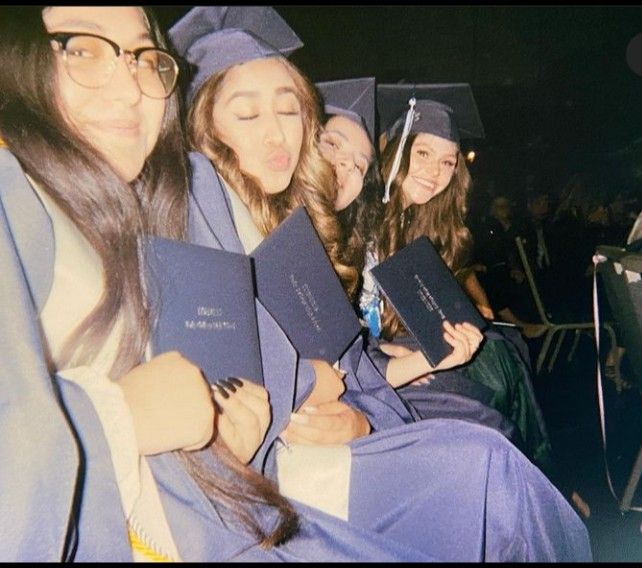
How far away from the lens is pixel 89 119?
0.97m

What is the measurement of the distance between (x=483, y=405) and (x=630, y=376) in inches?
88.9

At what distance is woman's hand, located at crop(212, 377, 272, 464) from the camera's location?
38.0 inches

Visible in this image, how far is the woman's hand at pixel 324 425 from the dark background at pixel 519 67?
909mm

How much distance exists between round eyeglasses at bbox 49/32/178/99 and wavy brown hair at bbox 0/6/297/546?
0.03 meters

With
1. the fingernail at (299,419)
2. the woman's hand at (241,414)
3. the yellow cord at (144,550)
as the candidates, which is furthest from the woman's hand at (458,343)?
the yellow cord at (144,550)

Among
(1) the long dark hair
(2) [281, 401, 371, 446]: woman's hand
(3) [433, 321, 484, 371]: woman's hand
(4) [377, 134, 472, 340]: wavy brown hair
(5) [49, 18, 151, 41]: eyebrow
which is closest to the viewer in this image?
(5) [49, 18, 151, 41]: eyebrow

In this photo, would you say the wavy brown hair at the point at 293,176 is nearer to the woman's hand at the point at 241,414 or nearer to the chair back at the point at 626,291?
the woman's hand at the point at 241,414

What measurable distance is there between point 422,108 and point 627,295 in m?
0.88

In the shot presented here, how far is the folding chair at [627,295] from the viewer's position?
68.9 inches

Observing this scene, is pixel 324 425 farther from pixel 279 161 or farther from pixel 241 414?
pixel 279 161

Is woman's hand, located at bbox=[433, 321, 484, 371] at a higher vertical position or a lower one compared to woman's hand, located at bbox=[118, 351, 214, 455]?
lower

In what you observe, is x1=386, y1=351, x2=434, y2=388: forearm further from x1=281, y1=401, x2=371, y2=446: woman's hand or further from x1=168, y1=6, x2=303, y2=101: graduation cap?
x1=168, y1=6, x2=303, y2=101: graduation cap

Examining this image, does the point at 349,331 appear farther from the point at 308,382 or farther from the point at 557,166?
the point at 557,166

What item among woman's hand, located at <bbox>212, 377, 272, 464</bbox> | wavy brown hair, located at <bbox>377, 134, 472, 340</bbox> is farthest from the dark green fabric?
woman's hand, located at <bbox>212, 377, 272, 464</bbox>
